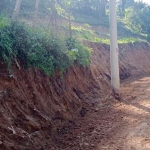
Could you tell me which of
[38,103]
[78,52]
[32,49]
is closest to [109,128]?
[38,103]

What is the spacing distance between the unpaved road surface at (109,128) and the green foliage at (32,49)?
1.98 metres

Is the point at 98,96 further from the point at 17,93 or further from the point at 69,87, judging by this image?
the point at 17,93

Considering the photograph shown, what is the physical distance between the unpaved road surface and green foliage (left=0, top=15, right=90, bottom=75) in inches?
78.1

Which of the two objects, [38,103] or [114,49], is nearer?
[38,103]

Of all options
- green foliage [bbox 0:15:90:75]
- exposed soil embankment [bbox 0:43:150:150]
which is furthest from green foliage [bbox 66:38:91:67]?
green foliage [bbox 0:15:90:75]

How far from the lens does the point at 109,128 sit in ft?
24.0

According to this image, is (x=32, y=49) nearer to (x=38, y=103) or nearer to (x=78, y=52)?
(x=38, y=103)

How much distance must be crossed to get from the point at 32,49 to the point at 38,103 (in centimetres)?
170

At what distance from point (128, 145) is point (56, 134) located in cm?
193

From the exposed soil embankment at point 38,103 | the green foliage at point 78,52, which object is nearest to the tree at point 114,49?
the exposed soil embankment at point 38,103

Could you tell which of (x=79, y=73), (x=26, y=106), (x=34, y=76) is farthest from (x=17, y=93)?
(x=79, y=73)

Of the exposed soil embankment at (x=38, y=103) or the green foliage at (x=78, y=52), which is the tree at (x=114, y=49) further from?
→ the green foliage at (x=78, y=52)

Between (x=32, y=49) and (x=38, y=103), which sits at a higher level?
(x=32, y=49)

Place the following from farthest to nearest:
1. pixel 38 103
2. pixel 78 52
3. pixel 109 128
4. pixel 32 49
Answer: pixel 78 52
pixel 32 49
pixel 109 128
pixel 38 103
